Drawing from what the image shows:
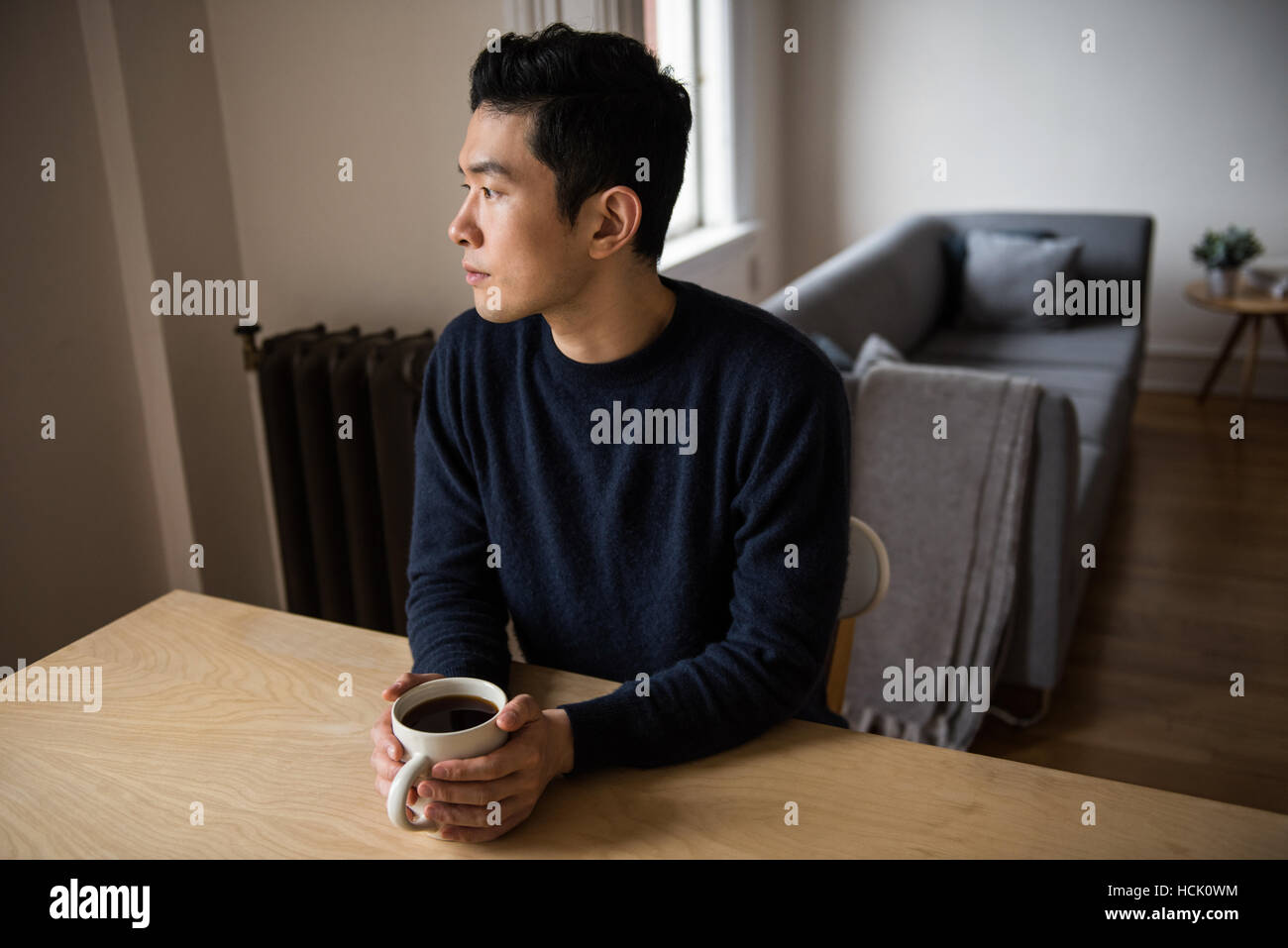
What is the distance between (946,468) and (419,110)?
1.24 meters

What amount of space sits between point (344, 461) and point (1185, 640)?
2.05 metres

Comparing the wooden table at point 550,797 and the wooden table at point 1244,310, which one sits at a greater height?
the wooden table at point 550,797

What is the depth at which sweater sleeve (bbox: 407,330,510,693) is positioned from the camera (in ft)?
3.80

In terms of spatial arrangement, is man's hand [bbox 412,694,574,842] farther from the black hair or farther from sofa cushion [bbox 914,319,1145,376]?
sofa cushion [bbox 914,319,1145,376]

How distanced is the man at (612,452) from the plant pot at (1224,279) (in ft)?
11.6

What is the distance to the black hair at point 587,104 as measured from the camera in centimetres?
100

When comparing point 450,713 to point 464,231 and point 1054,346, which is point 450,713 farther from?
point 1054,346

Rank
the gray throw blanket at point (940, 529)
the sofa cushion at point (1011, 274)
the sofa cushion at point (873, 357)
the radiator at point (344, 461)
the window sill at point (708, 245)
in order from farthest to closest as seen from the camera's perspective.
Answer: the sofa cushion at point (1011, 274)
the window sill at point (708, 245)
the sofa cushion at point (873, 357)
the gray throw blanket at point (940, 529)
the radiator at point (344, 461)

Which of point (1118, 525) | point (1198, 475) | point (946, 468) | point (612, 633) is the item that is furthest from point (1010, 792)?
point (1198, 475)

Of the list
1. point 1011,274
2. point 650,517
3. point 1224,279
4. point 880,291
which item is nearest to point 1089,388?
point 880,291

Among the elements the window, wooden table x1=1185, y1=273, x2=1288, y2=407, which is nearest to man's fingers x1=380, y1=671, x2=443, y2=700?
the window

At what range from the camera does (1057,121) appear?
443cm

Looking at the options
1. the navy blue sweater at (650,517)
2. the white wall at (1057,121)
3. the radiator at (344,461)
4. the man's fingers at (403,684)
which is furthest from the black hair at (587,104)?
the white wall at (1057,121)

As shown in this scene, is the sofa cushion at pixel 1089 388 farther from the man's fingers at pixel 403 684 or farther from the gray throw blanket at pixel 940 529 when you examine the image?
the man's fingers at pixel 403 684
